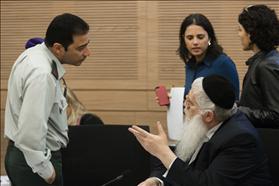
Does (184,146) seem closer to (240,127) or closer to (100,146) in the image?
(240,127)

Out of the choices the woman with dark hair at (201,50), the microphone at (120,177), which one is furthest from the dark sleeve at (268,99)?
the microphone at (120,177)

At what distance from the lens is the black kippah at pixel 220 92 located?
7.51 feet

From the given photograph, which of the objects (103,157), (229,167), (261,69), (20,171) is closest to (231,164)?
(229,167)

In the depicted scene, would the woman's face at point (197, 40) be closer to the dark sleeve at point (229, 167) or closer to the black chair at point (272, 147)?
the black chair at point (272, 147)

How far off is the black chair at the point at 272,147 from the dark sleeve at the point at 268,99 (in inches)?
5.1

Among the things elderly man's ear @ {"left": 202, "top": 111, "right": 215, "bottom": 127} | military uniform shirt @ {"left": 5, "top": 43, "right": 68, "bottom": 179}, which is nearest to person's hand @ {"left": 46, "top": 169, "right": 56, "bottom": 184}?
military uniform shirt @ {"left": 5, "top": 43, "right": 68, "bottom": 179}

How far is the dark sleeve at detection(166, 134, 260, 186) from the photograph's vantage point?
7.29ft

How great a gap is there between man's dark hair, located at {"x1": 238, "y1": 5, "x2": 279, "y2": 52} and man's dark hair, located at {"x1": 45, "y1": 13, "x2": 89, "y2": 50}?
3.46ft

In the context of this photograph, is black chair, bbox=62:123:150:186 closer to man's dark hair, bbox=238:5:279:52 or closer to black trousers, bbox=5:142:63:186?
black trousers, bbox=5:142:63:186

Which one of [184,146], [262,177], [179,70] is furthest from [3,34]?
[262,177]

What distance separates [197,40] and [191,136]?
122 cm

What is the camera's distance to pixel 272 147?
104 inches

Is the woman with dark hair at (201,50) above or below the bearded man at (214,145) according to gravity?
above

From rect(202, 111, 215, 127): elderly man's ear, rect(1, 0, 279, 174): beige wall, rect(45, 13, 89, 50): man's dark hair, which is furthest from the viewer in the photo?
rect(1, 0, 279, 174): beige wall
